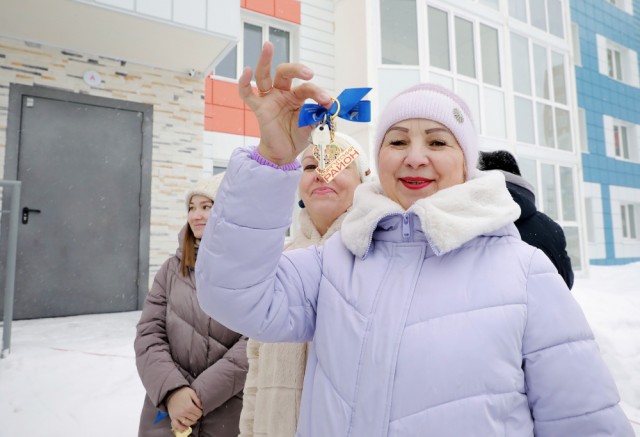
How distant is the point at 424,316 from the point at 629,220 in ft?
61.2

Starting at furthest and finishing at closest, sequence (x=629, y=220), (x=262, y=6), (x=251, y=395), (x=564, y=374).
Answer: (x=629, y=220)
(x=262, y=6)
(x=251, y=395)
(x=564, y=374)

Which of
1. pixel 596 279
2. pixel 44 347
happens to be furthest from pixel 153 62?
pixel 596 279

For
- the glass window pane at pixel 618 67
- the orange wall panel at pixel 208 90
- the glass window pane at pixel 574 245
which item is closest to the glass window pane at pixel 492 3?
the glass window pane at pixel 574 245

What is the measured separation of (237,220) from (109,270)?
572 cm

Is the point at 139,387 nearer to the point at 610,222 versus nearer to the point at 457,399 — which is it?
the point at 457,399

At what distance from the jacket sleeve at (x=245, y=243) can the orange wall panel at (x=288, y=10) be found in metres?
8.75

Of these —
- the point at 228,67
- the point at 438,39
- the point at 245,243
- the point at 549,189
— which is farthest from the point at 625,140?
the point at 245,243

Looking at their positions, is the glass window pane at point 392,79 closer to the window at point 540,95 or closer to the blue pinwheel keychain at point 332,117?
the window at point 540,95

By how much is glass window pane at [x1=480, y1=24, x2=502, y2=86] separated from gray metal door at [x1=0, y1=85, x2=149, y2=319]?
840 centimetres

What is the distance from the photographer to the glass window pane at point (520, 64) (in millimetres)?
10820

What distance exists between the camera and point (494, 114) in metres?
10.0

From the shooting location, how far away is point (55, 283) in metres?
5.54

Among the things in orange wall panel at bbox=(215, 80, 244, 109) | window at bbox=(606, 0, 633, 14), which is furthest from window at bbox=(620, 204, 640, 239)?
orange wall panel at bbox=(215, 80, 244, 109)

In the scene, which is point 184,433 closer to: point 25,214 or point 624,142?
point 25,214
